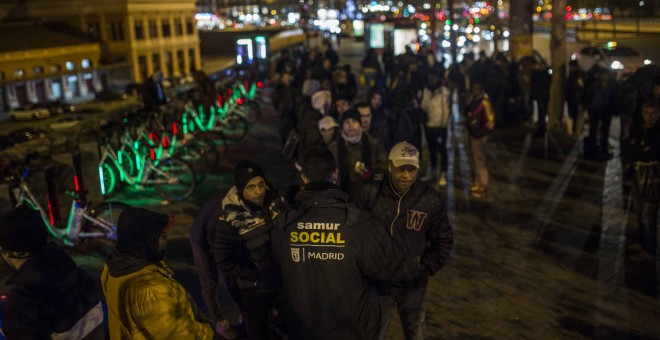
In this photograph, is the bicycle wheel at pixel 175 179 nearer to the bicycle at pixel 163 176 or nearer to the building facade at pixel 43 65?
the bicycle at pixel 163 176

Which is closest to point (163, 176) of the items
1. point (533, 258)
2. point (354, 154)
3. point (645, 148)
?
point (354, 154)

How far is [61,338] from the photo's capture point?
3430 mm

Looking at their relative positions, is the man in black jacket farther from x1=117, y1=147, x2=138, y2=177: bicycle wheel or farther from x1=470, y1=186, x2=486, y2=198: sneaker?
x1=117, y1=147, x2=138, y2=177: bicycle wheel

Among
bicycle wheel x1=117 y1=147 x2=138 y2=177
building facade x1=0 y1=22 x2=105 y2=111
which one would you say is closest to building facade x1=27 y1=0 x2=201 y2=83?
building facade x1=0 y1=22 x2=105 y2=111

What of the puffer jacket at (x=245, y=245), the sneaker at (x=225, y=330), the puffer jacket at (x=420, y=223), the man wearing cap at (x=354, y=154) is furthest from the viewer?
the man wearing cap at (x=354, y=154)

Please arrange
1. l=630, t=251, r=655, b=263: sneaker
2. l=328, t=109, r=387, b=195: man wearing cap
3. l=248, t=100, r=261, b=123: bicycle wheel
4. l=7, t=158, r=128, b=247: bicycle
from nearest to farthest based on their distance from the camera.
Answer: l=328, t=109, r=387, b=195: man wearing cap → l=630, t=251, r=655, b=263: sneaker → l=7, t=158, r=128, b=247: bicycle → l=248, t=100, r=261, b=123: bicycle wheel

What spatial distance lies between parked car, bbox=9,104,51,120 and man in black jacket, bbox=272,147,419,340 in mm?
24561

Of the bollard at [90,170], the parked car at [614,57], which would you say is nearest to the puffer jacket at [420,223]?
the bollard at [90,170]

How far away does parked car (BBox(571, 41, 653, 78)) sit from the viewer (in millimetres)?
26391

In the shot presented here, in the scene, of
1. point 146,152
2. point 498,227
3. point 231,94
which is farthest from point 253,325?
point 231,94

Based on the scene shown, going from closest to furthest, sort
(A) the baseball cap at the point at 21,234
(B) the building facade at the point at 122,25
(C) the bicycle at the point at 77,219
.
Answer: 1. (A) the baseball cap at the point at 21,234
2. (C) the bicycle at the point at 77,219
3. (B) the building facade at the point at 122,25

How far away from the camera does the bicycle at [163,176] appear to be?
10477 millimetres

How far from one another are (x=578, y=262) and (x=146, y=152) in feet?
23.9

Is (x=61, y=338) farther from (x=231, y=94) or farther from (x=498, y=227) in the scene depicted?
(x=231, y=94)
